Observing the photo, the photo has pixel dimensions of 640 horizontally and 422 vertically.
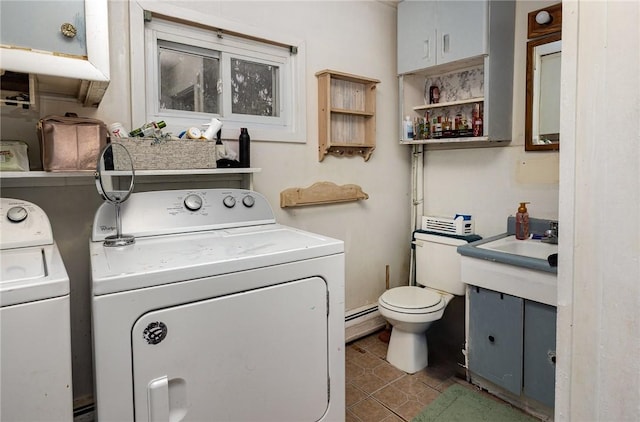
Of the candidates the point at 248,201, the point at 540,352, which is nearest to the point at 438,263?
the point at 540,352

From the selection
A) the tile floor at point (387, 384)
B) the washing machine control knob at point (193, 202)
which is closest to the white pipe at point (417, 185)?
the tile floor at point (387, 384)

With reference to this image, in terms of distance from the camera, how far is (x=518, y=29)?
7.80 feet

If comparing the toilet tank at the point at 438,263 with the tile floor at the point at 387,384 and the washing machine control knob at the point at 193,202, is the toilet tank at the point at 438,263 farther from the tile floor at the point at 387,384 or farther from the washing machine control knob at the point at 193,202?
the washing machine control knob at the point at 193,202

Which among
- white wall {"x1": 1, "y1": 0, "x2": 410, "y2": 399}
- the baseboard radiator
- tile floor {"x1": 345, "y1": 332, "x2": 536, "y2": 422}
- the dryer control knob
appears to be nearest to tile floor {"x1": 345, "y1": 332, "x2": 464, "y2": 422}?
tile floor {"x1": 345, "y1": 332, "x2": 536, "y2": 422}

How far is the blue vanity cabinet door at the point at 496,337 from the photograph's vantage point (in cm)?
193

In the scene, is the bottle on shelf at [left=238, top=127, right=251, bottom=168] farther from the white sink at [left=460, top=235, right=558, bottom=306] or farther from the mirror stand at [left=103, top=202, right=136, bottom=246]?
the white sink at [left=460, top=235, right=558, bottom=306]

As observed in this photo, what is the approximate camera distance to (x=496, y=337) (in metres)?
2.02

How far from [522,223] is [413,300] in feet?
2.63

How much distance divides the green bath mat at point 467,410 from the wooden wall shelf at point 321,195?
4.28 ft

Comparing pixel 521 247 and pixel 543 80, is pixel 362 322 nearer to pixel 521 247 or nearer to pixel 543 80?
pixel 521 247

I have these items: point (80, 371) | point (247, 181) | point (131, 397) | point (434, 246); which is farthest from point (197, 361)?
point (434, 246)

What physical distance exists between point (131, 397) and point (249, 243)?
623 millimetres

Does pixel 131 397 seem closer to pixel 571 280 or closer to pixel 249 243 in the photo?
pixel 249 243

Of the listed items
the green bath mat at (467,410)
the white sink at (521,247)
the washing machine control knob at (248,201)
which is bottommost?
the green bath mat at (467,410)
